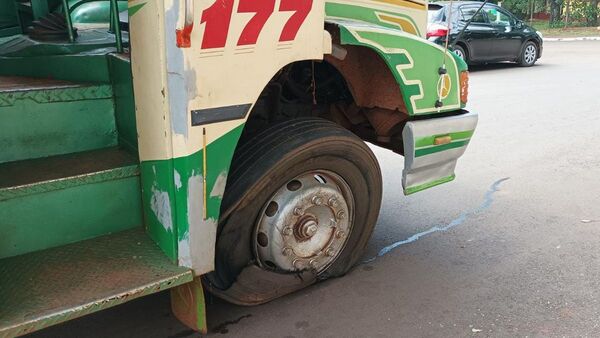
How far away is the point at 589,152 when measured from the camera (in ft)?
21.0

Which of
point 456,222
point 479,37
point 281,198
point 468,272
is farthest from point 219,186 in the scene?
point 479,37

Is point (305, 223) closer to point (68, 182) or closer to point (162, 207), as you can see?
point (162, 207)

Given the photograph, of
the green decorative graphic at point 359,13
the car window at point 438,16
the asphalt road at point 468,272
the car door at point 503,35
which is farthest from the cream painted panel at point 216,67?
the car door at point 503,35

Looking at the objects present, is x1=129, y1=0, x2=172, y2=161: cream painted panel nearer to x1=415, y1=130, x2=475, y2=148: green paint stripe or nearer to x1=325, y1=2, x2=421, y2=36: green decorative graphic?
x1=325, y1=2, x2=421, y2=36: green decorative graphic

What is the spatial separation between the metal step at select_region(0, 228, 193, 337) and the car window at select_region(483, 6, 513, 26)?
13444 mm

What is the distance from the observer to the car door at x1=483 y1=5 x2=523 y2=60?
14.2 meters

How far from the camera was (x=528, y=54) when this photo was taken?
15.0m

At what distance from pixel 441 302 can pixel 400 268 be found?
49cm

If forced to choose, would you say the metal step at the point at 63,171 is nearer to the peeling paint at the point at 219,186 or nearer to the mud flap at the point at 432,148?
the peeling paint at the point at 219,186

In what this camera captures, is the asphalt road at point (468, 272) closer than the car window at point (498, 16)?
Yes

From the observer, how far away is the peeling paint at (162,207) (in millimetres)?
2465

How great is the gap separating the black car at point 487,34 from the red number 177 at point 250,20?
34.8 feet

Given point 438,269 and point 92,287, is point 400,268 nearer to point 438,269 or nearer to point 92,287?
point 438,269

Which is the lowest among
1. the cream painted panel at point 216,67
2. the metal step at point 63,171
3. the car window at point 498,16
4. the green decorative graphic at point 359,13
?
the metal step at point 63,171
